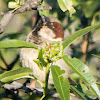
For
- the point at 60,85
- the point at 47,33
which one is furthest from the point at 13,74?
the point at 47,33

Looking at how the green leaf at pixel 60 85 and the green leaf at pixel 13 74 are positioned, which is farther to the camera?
the green leaf at pixel 13 74

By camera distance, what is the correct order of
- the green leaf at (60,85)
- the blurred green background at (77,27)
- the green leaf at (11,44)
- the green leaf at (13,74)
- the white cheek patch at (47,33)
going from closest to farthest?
the green leaf at (60,85), the green leaf at (11,44), the green leaf at (13,74), the white cheek patch at (47,33), the blurred green background at (77,27)

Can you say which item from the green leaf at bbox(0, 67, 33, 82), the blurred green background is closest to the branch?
the green leaf at bbox(0, 67, 33, 82)

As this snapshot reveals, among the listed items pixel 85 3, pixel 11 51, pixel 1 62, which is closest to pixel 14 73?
pixel 1 62

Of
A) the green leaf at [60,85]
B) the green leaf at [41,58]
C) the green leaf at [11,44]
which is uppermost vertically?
the green leaf at [11,44]

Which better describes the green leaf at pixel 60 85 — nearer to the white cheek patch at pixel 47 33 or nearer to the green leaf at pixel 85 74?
the green leaf at pixel 85 74

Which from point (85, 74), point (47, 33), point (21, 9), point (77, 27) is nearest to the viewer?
point (85, 74)

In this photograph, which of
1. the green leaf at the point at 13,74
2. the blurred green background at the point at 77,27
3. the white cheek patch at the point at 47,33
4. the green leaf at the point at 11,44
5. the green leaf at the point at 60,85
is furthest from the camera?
the blurred green background at the point at 77,27

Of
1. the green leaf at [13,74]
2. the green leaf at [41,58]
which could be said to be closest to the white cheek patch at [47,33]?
the green leaf at [13,74]

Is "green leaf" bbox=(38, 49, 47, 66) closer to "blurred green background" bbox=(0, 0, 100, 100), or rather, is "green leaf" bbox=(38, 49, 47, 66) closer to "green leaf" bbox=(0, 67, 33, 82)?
"green leaf" bbox=(0, 67, 33, 82)

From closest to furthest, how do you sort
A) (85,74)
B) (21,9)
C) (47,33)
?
(85,74), (21,9), (47,33)

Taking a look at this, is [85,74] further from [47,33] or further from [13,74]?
[47,33]

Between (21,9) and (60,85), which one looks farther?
(21,9)
